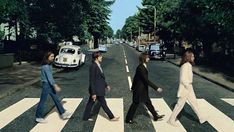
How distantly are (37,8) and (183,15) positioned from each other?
12.4 metres

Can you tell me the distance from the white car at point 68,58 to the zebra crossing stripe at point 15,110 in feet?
45.3

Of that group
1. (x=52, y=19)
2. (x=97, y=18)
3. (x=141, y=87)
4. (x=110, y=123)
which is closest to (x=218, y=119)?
(x=141, y=87)

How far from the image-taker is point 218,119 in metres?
10.4

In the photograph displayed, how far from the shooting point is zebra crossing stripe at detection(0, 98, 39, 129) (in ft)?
33.0

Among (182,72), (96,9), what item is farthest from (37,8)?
(96,9)

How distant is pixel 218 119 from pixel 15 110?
17.7ft

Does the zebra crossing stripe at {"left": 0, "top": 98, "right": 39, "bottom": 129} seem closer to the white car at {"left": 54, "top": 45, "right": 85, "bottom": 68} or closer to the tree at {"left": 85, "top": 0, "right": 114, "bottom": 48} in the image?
the white car at {"left": 54, "top": 45, "right": 85, "bottom": 68}

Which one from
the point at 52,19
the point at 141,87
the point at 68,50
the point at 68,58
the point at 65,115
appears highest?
the point at 52,19

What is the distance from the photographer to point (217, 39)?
3234 cm

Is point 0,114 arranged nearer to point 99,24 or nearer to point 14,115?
point 14,115

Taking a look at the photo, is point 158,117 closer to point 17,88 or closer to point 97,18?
point 17,88

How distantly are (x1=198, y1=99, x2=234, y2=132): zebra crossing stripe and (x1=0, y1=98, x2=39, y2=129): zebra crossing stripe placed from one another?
4845 millimetres

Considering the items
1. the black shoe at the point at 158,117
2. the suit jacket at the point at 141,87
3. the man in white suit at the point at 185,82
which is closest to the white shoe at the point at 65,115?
the suit jacket at the point at 141,87

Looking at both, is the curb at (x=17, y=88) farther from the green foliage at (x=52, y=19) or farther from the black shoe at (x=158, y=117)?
the green foliage at (x=52, y=19)
